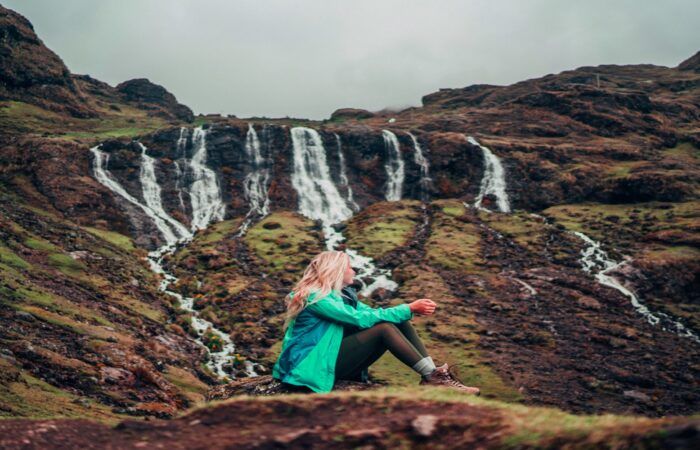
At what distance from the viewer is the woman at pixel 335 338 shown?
9039mm

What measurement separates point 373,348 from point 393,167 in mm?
70955

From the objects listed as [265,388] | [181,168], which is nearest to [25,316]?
[265,388]

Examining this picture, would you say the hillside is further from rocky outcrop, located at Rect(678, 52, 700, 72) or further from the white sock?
rocky outcrop, located at Rect(678, 52, 700, 72)

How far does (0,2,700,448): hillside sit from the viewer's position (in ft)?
23.7

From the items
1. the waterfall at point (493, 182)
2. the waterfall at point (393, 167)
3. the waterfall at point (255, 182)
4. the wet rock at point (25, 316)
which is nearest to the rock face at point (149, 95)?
the waterfall at point (255, 182)

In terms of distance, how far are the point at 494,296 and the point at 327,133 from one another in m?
48.7

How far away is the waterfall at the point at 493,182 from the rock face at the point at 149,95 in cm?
11602

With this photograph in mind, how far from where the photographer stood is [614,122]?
95.4m

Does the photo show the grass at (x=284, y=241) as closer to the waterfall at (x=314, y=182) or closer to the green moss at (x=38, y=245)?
the waterfall at (x=314, y=182)

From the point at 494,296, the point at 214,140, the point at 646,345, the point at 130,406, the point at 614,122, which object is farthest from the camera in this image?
the point at 614,122

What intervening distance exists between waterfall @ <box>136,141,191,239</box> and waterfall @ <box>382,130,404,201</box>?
1163 inches

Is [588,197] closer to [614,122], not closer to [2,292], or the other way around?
[614,122]

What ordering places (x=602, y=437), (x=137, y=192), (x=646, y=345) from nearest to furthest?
1. (x=602, y=437)
2. (x=646, y=345)
3. (x=137, y=192)

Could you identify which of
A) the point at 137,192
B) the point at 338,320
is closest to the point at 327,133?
the point at 137,192
